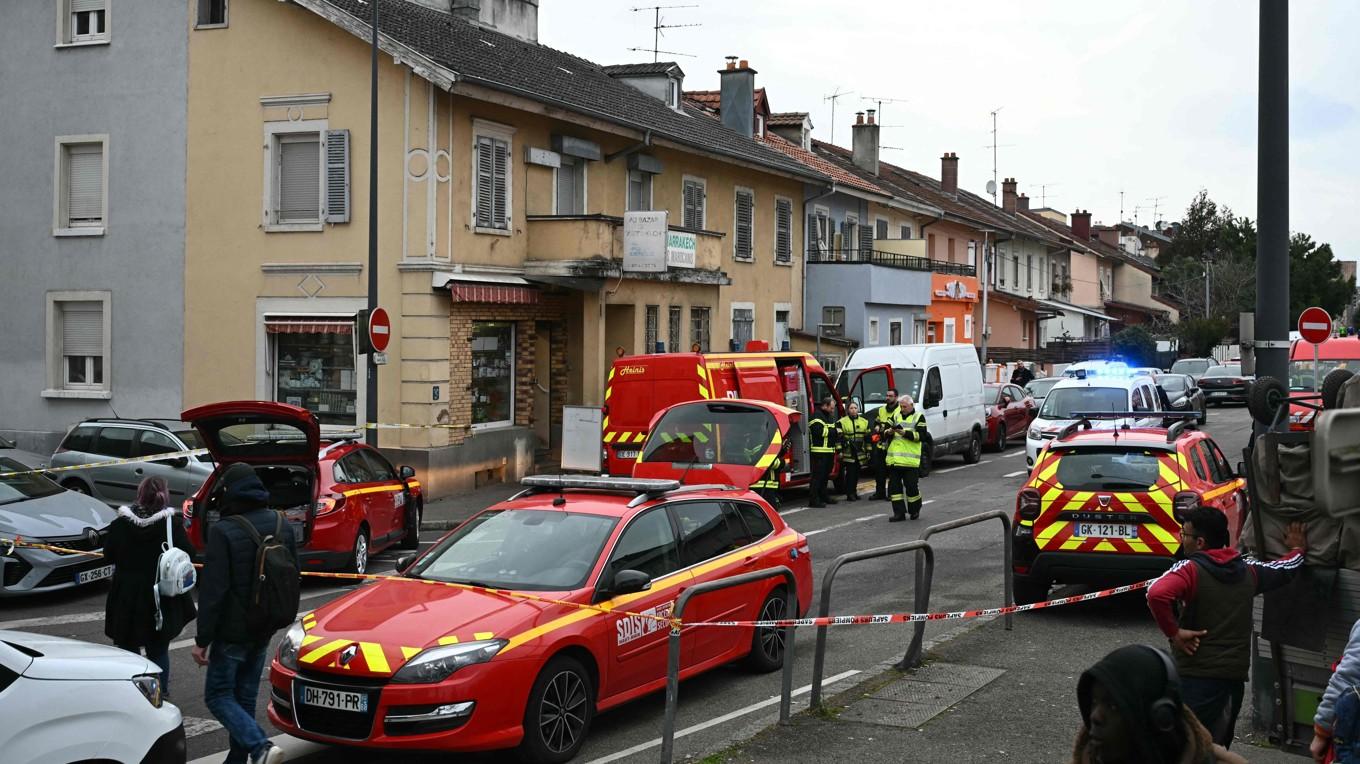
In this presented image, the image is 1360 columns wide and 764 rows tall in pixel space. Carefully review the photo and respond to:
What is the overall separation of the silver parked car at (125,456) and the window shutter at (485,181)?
706cm

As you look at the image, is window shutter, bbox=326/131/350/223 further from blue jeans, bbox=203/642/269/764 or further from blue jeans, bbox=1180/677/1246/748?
blue jeans, bbox=1180/677/1246/748

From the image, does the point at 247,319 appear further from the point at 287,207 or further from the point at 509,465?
the point at 509,465

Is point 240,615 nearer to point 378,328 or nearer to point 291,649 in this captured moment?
point 291,649

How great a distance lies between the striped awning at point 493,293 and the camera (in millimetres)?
22938

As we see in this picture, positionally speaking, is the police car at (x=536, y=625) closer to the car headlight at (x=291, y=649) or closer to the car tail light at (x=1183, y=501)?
the car headlight at (x=291, y=649)

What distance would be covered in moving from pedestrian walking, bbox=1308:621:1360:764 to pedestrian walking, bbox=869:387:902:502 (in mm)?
13998

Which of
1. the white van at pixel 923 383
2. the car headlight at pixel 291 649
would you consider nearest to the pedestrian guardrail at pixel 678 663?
the car headlight at pixel 291 649

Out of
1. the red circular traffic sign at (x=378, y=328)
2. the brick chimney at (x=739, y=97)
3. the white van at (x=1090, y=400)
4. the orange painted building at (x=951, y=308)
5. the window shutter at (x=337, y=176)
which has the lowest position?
the white van at (x=1090, y=400)

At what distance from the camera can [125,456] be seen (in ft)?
60.3

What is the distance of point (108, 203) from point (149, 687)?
842 inches

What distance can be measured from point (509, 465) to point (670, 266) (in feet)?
17.7

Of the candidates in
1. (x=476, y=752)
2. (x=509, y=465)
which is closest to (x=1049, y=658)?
(x=476, y=752)

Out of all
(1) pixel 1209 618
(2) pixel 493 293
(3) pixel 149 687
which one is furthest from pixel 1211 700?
(2) pixel 493 293

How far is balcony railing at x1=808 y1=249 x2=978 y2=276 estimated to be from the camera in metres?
39.3
